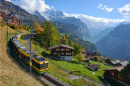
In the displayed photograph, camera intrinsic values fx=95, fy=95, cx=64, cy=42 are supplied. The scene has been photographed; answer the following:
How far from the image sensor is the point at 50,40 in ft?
167

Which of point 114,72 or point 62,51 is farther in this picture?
point 62,51

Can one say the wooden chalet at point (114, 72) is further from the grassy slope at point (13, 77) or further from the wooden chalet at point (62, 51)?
the grassy slope at point (13, 77)

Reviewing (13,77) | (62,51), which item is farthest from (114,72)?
(13,77)

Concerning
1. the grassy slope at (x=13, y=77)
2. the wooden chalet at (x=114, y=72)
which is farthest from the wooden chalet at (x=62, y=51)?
the grassy slope at (x=13, y=77)

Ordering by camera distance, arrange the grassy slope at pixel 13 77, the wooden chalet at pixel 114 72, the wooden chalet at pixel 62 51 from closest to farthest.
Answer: the grassy slope at pixel 13 77
the wooden chalet at pixel 114 72
the wooden chalet at pixel 62 51

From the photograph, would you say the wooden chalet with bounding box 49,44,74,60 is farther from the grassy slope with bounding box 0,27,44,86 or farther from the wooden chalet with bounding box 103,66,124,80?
the grassy slope with bounding box 0,27,44,86

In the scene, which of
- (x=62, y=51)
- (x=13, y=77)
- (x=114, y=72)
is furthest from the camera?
(x=62, y=51)

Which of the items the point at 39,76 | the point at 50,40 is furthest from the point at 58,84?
the point at 50,40

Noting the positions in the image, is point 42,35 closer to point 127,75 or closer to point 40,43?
point 40,43

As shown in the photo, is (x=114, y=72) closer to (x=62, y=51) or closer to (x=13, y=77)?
(x=62, y=51)

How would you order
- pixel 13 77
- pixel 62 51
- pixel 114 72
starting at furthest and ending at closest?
pixel 62 51
pixel 114 72
pixel 13 77

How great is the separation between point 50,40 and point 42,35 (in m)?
5.31

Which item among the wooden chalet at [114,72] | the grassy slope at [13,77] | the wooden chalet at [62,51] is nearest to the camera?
the grassy slope at [13,77]

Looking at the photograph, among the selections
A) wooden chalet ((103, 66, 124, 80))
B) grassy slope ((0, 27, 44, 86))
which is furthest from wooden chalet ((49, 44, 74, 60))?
grassy slope ((0, 27, 44, 86))
